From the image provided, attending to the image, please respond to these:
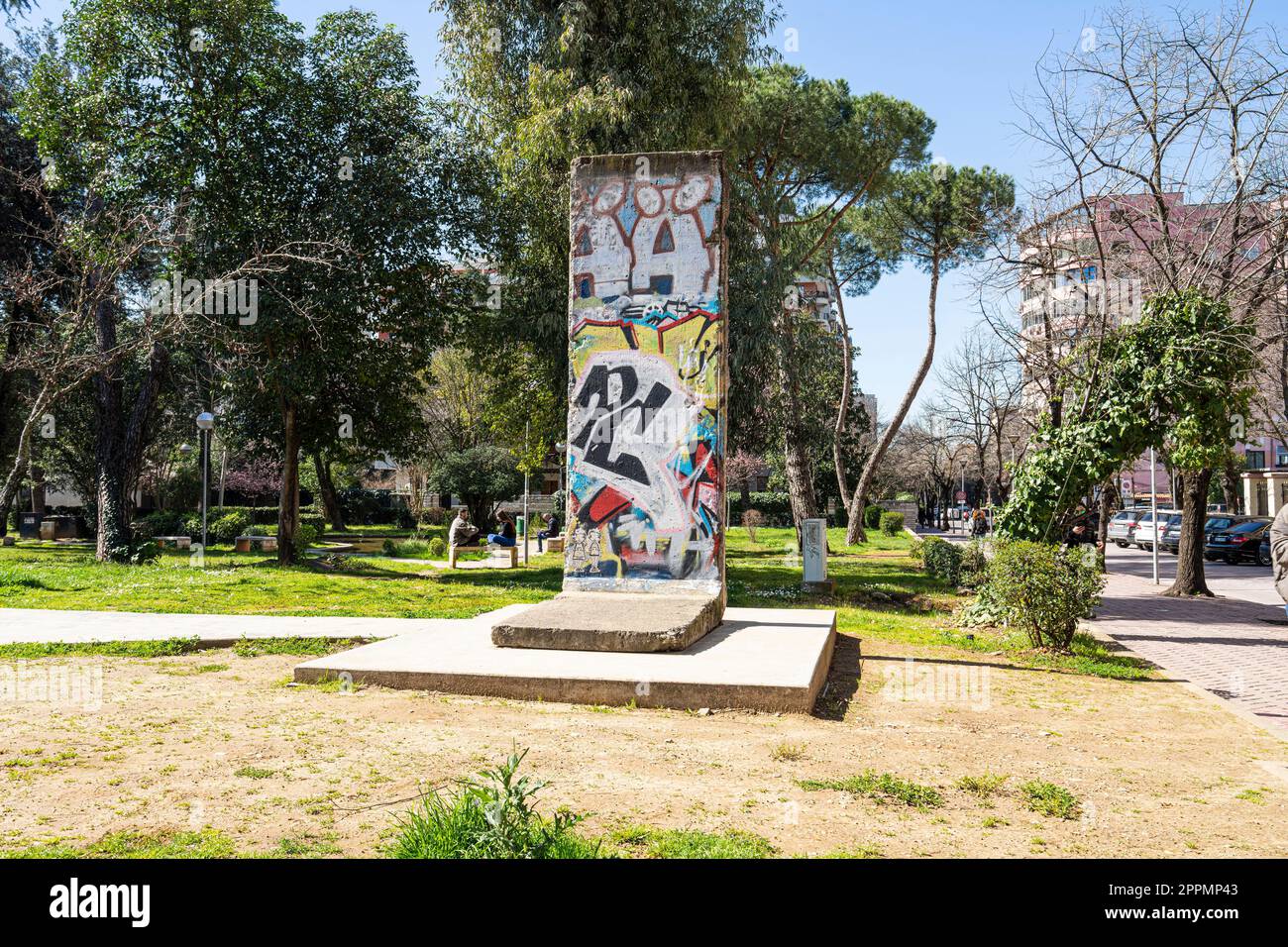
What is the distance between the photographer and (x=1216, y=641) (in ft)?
39.2

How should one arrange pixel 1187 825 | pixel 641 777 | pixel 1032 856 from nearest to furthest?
pixel 1032 856 < pixel 1187 825 < pixel 641 777

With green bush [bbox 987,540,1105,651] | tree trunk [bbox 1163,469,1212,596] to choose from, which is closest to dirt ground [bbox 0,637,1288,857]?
green bush [bbox 987,540,1105,651]

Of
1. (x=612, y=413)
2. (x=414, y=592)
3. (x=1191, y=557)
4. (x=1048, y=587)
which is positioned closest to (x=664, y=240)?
(x=612, y=413)

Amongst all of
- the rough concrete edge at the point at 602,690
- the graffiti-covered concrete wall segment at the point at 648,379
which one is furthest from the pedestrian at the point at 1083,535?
the rough concrete edge at the point at 602,690

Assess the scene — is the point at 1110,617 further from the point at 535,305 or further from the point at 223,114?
the point at 223,114

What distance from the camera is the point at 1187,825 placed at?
437 centimetres

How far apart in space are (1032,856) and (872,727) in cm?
257

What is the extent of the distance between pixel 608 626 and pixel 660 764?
302cm

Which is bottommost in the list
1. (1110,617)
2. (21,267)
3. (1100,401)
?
(1110,617)

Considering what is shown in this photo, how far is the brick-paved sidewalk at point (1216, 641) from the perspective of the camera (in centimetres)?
835

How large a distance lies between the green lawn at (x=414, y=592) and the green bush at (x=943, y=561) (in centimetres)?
35

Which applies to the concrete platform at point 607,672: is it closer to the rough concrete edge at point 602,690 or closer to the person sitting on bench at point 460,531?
the rough concrete edge at point 602,690

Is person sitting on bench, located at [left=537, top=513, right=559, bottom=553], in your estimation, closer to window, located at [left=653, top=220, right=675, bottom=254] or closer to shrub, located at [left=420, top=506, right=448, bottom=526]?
shrub, located at [left=420, top=506, right=448, bottom=526]
